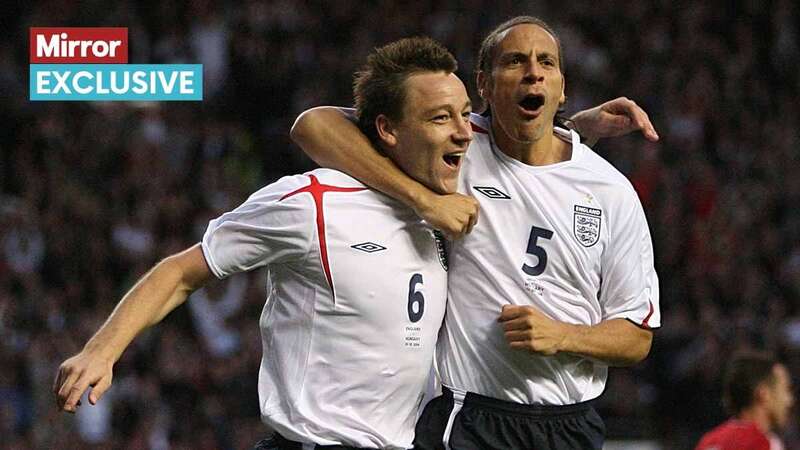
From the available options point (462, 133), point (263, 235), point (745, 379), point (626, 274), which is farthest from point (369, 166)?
point (745, 379)

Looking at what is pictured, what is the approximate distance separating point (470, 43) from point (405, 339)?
25.9 feet

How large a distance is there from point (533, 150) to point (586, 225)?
0.99 feet

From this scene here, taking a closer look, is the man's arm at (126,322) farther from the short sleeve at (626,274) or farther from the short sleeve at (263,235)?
the short sleeve at (626,274)

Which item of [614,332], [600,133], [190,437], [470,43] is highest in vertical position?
[470,43]

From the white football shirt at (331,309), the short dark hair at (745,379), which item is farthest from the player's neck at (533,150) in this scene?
the short dark hair at (745,379)

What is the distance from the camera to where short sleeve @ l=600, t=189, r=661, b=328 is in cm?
409

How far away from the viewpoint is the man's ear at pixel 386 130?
13.3ft

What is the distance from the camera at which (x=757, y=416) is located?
6.64 meters

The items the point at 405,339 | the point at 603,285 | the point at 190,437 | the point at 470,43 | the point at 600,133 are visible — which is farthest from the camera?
the point at 470,43

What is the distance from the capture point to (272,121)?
1110 cm

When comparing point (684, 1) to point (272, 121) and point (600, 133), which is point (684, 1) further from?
point (600, 133)

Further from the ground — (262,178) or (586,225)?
(262,178)

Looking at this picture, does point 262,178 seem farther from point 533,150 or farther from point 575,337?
point 575,337

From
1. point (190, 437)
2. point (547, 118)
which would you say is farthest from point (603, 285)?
point (190, 437)
